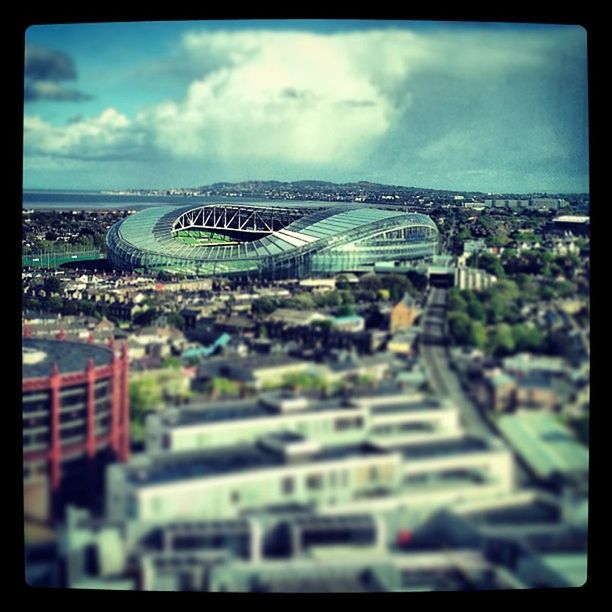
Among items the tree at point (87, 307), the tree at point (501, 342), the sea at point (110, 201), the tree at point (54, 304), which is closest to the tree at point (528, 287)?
the tree at point (501, 342)

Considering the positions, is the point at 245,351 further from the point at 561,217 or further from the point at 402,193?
the point at 561,217

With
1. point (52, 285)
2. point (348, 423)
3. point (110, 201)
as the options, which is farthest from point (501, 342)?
point (52, 285)

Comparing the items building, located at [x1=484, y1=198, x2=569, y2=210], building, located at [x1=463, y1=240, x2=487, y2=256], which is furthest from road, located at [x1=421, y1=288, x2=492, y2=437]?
building, located at [x1=484, y1=198, x2=569, y2=210]

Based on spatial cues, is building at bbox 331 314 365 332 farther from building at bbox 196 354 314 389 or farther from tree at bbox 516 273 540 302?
tree at bbox 516 273 540 302

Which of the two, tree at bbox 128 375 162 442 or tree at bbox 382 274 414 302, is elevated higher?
tree at bbox 382 274 414 302

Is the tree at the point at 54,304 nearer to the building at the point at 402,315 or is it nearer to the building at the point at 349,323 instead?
the building at the point at 349,323

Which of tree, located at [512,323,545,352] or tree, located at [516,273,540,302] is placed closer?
tree, located at [512,323,545,352]
